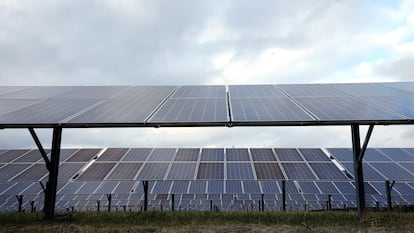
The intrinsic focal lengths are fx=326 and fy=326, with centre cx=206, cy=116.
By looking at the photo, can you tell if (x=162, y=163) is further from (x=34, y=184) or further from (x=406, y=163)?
(x=406, y=163)

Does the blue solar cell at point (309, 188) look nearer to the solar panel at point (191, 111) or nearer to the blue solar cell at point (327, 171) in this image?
the blue solar cell at point (327, 171)

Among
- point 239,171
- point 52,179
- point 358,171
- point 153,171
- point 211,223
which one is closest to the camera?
point 211,223

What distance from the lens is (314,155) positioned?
22.9 meters

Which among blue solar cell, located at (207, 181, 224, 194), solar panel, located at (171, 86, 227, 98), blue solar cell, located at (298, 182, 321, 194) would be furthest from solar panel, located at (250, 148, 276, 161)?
solar panel, located at (171, 86, 227, 98)

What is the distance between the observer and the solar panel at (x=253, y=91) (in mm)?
13406

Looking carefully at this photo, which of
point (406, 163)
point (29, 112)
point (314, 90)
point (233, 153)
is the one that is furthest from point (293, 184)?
point (29, 112)

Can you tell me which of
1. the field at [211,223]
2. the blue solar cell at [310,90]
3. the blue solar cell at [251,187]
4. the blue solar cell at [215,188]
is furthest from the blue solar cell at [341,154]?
the field at [211,223]

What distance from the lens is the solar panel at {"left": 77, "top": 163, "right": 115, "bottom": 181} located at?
18.4 metres

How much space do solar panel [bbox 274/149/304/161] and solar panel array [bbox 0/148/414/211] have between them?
0.07 meters

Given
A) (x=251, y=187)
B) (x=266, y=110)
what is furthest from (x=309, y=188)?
(x=266, y=110)

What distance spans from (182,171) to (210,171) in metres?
1.69

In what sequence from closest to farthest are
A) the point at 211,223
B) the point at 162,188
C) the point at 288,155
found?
the point at 211,223, the point at 288,155, the point at 162,188

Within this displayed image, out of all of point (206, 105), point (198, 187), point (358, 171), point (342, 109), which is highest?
point (206, 105)

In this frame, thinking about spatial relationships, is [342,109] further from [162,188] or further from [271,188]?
[162,188]
